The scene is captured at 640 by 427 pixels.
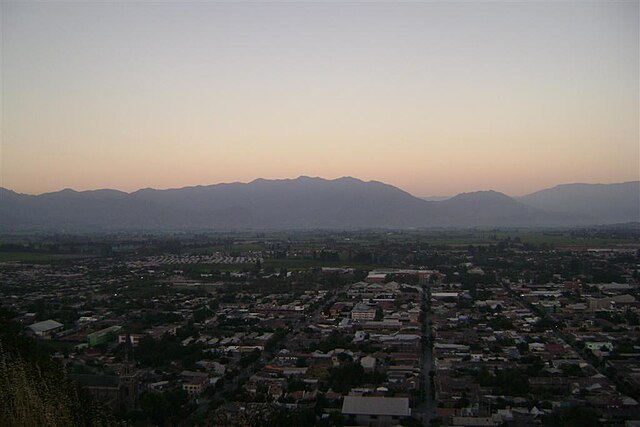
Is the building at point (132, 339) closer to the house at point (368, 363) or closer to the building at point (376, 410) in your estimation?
the house at point (368, 363)

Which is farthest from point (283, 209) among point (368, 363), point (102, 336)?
point (368, 363)

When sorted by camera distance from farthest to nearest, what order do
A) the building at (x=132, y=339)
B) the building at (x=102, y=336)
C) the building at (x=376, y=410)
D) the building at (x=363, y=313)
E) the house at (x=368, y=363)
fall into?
the building at (x=363, y=313) < the building at (x=102, y=336) < the building at (x=132, y=339) < the house at (x=368, y=363) < the building at (x=376, y=410)

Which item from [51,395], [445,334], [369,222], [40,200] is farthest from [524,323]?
[40,200]

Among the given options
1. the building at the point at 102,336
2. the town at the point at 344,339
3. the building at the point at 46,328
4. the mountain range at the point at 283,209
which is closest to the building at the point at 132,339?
the town at the point at 344,339

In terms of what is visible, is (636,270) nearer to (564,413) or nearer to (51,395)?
(564,413)

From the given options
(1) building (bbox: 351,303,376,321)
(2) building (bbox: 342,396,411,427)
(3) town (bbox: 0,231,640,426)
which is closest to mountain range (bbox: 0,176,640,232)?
(3) town (bbox: 0,231,640,426)

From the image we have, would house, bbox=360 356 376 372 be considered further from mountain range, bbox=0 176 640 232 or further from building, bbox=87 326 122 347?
mountain range, bbox=0 176 640 232
